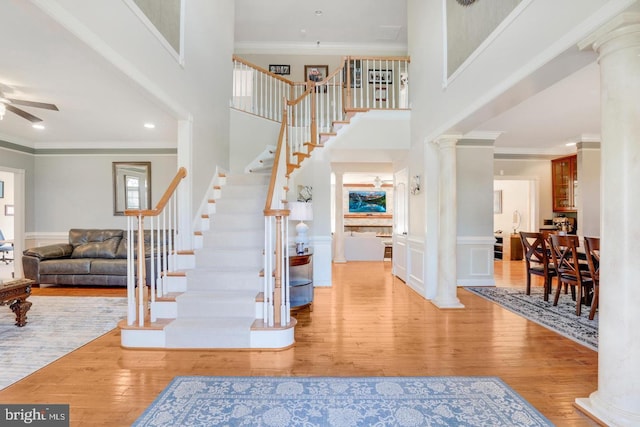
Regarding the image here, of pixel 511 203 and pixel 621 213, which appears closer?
pixel 621 213

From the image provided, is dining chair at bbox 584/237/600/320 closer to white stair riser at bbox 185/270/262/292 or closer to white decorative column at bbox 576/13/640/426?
white decorative column at bbox 576/13/640/426

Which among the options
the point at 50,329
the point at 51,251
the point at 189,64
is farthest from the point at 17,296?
the point at 189,64

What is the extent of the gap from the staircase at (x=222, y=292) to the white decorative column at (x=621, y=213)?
2282mm

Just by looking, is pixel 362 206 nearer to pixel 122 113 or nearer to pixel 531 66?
pixel 122 113

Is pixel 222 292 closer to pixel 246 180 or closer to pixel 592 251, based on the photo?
pixel 246 180

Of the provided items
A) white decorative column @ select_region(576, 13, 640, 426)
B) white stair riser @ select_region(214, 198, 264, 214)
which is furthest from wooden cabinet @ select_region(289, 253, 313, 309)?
white decorative column @ select_region(576, 13, 640, 426)

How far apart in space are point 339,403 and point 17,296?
3.62 m

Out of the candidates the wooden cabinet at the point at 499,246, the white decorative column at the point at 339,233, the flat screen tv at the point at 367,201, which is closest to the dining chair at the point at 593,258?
the white decorative column at the point at 339,233

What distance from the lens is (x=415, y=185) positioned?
5113 millimetres

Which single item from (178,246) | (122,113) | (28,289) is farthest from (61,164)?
(178,246)

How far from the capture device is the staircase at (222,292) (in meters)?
2.89

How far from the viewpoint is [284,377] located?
239 centimetres

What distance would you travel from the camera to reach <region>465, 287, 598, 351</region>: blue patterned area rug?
321 centimetres

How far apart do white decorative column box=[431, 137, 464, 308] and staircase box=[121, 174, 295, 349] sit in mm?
2285
